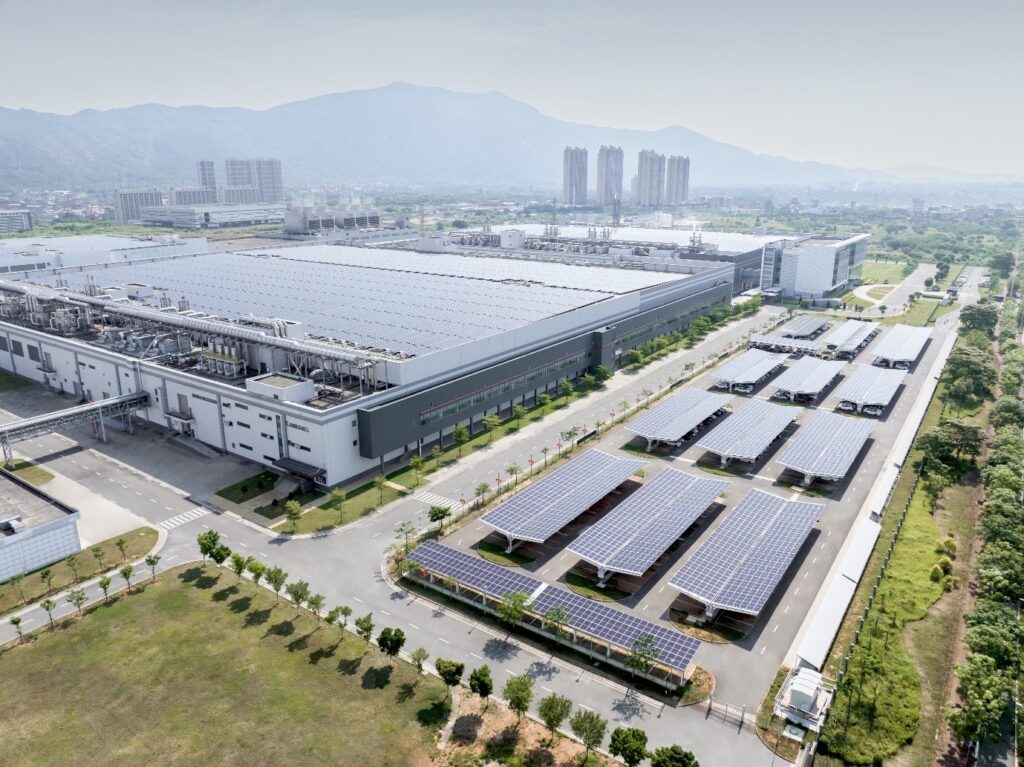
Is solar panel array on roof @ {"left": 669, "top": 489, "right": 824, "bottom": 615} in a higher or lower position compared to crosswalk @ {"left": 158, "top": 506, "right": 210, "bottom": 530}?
higher

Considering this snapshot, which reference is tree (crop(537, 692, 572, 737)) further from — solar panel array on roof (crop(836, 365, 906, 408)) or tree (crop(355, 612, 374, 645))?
solar panel array on roof (crop(836, 365, 906, 408))

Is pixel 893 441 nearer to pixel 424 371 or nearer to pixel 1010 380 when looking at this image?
pixel 1010 380

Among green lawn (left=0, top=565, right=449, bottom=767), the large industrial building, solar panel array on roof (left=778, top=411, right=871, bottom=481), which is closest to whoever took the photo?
green lawn (left=0, top=565, right=449, bottom=767)

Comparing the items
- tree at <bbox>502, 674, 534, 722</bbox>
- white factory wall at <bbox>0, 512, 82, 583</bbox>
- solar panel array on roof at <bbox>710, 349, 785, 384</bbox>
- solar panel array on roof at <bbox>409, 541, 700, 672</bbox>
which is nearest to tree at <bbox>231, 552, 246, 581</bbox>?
solar panel array on roof at <bbox>409, 541, 700, 672</bbox>

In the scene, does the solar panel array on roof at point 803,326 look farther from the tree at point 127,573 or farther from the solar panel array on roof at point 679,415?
the tree at point 127,573

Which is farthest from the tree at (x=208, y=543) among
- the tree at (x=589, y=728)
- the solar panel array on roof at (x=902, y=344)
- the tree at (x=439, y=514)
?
the solar panel array on roof at (x=902, y=344)

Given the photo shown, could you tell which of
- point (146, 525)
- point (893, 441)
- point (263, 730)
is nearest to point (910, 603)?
point (893, 441)

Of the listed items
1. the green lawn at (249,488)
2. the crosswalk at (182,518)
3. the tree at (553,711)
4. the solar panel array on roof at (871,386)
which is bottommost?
the crosswalk at (182,518)
